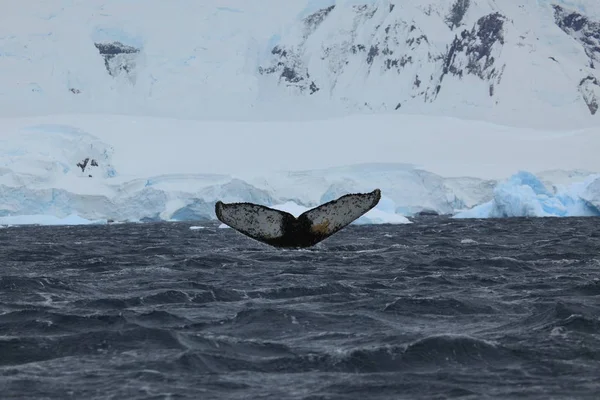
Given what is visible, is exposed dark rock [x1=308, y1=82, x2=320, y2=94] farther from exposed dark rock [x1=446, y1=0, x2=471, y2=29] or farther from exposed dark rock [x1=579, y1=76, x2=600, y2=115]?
exposed dark rock [x1=579, y1=76, x2=600, y2=115]

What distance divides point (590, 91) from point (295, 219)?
106m

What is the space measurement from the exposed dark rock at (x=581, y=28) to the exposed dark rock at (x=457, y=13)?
59.9 feet

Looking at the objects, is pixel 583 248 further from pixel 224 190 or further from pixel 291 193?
pixel 291 193

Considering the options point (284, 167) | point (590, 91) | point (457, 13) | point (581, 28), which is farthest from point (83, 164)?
point (581, 28)

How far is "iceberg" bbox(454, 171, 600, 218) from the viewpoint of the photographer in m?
44.3

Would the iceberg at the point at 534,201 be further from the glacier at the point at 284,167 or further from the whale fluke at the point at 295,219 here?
the whale fluke at the point at 295,219

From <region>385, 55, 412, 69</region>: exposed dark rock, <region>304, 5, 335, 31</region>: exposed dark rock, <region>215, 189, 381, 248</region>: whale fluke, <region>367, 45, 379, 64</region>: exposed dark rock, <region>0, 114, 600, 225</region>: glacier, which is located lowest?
<region>0, 114, 600, 225</region>: glacier

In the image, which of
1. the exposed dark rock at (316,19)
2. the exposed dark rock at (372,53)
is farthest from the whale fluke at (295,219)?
the exposed dark rock at (316,19)

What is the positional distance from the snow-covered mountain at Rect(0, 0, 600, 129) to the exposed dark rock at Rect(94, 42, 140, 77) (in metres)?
0.14

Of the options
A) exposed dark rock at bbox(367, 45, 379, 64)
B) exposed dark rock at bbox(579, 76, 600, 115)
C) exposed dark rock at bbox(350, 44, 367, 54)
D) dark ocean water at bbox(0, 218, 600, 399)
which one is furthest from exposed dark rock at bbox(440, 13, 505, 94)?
dark ocean water at bbox(0, 218, 600, 399)

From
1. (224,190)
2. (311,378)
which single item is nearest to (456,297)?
(311,378)

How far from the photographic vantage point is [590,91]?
109 m

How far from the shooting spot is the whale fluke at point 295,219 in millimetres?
8750

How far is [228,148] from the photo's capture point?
265 feet
